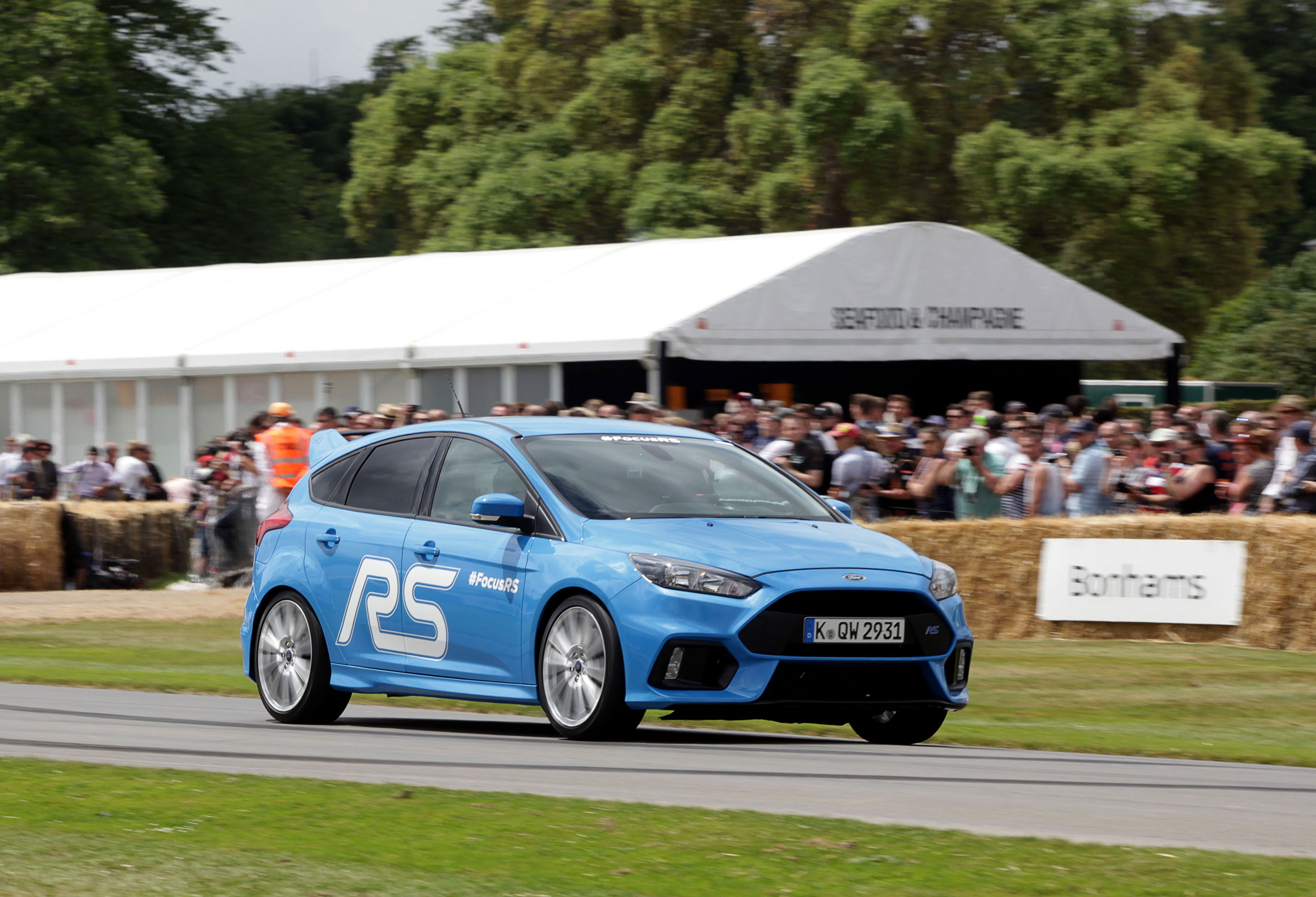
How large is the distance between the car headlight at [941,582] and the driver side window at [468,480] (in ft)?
6.67

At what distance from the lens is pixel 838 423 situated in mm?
19062

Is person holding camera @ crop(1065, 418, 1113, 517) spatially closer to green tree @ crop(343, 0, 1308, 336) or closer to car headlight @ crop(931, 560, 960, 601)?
car headlight @ crop(931, 560, 960, 601)

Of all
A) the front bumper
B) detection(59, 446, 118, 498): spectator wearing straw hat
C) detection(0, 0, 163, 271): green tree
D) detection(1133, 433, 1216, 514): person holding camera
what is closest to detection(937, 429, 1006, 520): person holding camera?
detection(1133, 433, 1216, 514): person holding camera

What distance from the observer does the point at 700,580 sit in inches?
357

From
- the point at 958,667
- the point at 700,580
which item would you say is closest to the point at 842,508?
the point at 958,667

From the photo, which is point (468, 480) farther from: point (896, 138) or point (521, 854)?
point (896, 138)

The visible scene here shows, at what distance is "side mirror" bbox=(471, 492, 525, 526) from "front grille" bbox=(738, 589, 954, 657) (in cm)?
130

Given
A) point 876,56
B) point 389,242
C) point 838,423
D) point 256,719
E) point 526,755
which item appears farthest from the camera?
point 389,242

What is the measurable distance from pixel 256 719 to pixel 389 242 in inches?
2435

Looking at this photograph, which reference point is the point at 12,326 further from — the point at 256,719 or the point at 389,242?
the point at 389,242

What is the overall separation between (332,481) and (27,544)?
1354cm

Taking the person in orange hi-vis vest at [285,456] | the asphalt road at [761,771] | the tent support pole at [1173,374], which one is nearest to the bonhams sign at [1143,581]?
the asphalt road at [761,771]

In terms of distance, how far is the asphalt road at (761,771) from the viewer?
7105 mm

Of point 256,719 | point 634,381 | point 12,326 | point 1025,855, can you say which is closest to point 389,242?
point 12,326
